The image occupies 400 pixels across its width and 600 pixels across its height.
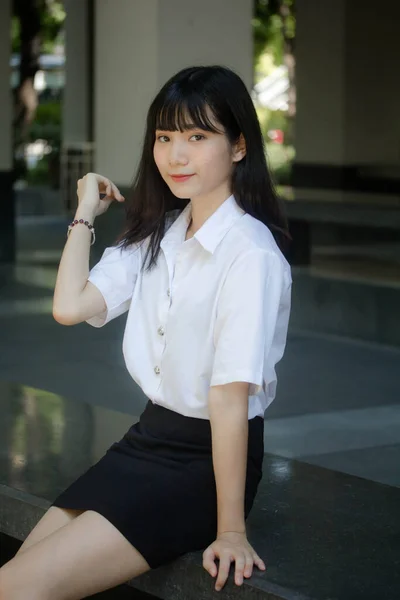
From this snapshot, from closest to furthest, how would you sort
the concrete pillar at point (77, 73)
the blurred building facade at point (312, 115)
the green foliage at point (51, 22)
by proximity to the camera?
1. the blurred building facade at point (312, 115)
2. the concrete pillar at point (77, 73)
3. the green foliage at point (51, 22)

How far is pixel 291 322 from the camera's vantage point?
7.39 m

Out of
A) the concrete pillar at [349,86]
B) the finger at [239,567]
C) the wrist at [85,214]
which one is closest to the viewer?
the finger at [239,567]

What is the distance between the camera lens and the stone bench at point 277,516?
101 inches

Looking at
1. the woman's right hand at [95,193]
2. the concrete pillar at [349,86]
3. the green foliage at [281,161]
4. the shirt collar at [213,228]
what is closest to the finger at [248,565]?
the shirt collar at [213,228]

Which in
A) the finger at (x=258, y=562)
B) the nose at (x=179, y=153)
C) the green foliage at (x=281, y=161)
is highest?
the nose at (x=179, y=153)

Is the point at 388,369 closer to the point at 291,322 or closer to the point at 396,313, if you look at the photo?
the point at 396,313

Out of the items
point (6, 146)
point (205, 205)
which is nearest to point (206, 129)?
point (205, 205)

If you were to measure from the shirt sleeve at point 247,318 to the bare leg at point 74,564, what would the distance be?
0.38 m

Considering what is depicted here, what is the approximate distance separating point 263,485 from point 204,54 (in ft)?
17.2

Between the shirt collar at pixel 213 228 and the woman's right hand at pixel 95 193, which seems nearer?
the shirt collar at pixel 213 228

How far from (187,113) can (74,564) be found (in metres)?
0.97

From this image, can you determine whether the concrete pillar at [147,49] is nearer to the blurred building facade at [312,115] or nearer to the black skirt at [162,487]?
the blurred building facade at [312,115]

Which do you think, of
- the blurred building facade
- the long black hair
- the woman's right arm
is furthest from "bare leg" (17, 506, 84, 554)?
the blurred building facade

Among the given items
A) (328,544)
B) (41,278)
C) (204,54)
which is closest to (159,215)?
(328,544)
